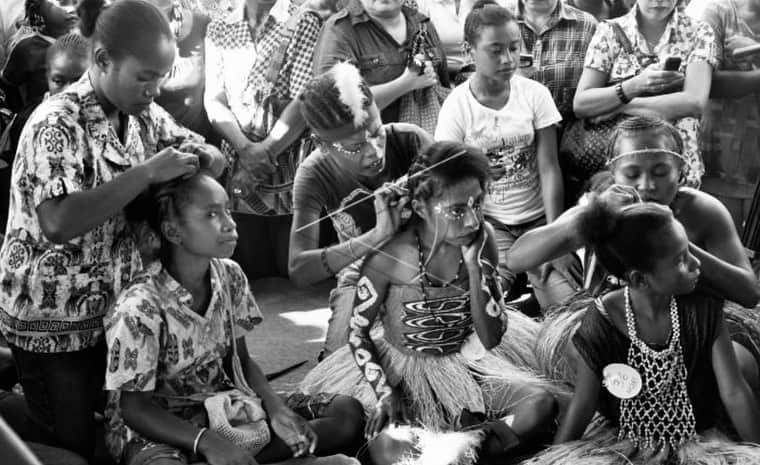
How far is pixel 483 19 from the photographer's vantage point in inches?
144

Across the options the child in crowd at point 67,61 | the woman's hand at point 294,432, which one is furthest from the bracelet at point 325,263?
the child in crowd at point 67,61

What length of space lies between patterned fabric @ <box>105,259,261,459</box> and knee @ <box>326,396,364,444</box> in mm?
295

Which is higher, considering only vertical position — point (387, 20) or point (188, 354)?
point (387, 20)

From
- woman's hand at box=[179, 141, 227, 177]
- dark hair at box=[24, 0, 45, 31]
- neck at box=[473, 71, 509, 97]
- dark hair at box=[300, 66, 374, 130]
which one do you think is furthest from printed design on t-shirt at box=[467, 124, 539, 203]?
dark hair at box=[24, 0, 45, 31]

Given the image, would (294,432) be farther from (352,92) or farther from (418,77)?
(418,77)

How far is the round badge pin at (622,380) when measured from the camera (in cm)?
255

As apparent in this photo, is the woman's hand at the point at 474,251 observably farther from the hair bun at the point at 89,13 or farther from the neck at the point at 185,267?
the hair bun at the point at 89,13

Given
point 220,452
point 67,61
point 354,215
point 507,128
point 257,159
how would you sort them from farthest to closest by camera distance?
point 257,159, point 507,128, point 67,61, point 354,215, point 220,452

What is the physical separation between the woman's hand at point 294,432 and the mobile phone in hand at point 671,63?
81.2 inches

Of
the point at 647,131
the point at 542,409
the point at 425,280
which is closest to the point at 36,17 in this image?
the point at 425,280

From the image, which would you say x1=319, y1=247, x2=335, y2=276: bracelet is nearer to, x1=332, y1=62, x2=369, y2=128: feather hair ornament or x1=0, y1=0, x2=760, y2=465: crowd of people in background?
x1=0, y1=0, x2=760, y2=465: crowd of people in background

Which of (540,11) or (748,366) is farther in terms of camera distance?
(540,11)

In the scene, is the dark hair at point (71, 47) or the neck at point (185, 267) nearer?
the neck at point (185, 267)

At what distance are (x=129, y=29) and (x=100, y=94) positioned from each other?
198 mm
